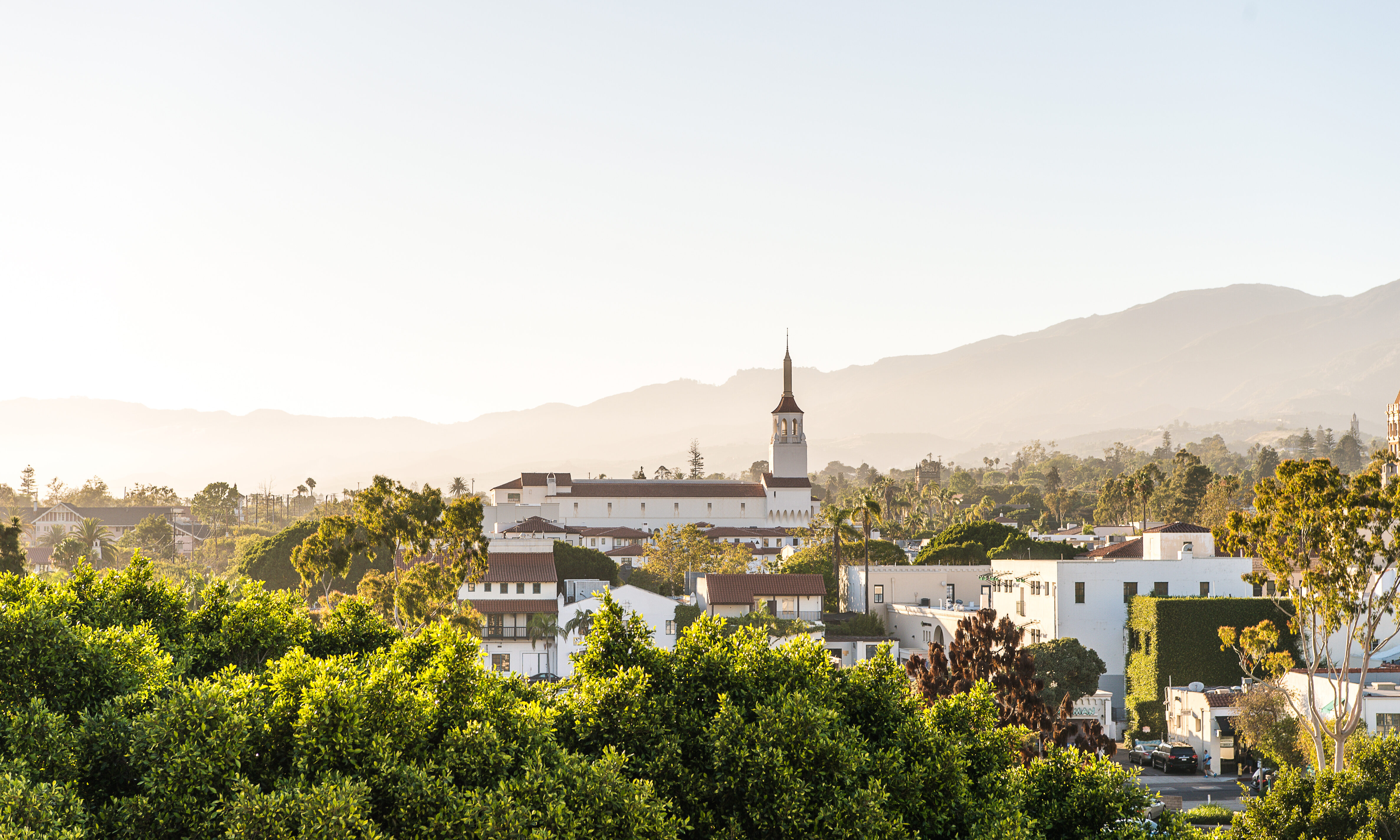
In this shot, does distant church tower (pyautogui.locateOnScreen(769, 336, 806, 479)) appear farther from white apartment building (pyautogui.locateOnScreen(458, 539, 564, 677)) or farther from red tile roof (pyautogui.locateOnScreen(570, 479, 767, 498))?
white apartment building (pyautogui.locateOnScreen(458, 539, 564, 677))

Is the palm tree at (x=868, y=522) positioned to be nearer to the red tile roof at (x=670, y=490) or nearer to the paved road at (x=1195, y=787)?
the paved road at (x=1195, y=787)

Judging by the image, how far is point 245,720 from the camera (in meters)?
9.65

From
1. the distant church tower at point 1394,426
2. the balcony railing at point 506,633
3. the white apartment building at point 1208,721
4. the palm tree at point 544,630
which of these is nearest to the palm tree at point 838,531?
the palm tree at point 544,630

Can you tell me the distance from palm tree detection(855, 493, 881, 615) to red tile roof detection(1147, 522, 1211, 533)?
17429mm

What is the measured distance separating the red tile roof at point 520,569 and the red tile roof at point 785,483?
76.0 metres

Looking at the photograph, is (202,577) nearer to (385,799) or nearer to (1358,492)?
(385,799)

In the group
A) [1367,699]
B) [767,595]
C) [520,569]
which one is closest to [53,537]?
[520,569]

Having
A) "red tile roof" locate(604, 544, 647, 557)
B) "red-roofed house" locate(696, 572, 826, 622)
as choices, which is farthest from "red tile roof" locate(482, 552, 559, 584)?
"red tile roof" locate(604, 544, 647, 557)

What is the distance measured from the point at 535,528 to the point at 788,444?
51609mm

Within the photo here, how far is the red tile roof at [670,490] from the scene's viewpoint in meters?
149

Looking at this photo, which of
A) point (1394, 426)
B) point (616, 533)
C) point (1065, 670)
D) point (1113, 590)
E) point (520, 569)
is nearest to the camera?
point (1065, 670)

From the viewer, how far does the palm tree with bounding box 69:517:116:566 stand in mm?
113562

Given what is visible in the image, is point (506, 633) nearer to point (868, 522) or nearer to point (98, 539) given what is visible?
point (868, 522)

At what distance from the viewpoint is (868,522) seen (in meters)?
79.9
